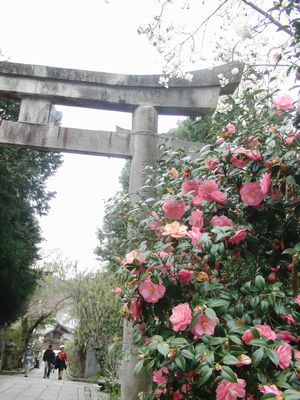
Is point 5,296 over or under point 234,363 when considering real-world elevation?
over

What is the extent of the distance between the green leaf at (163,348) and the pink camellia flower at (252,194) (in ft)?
3.30

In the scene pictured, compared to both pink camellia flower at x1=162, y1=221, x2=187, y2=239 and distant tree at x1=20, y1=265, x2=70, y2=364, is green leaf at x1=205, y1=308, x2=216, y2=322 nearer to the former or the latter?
pink camellia flower at x1=162, y1=221, x2=187, y2=239

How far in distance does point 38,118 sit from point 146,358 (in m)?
4.08

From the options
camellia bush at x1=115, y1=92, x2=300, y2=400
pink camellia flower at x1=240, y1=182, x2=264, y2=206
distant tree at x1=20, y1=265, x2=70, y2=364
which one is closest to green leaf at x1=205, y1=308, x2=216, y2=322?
camellia bush at x1=115, y1=92, x2=300, y2=400

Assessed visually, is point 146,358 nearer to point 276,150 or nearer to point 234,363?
point 234,363

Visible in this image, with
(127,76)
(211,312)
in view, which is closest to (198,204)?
(211,312)

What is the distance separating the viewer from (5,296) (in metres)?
14.1

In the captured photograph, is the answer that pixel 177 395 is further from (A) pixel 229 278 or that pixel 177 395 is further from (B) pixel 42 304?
(B) pixel 42 304

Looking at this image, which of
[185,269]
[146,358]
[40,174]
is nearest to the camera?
[146,358]

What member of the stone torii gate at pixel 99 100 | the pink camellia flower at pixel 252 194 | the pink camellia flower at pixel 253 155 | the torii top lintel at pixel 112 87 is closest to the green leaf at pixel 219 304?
the pink camellia flower at pixel 252 194

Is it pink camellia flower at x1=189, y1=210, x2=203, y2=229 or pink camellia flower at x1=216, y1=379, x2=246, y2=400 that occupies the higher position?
pink camellia flower at x1=189, y1=210, x2=203, y2=229

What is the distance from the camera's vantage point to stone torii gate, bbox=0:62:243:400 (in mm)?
5277

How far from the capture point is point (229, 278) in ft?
9.21

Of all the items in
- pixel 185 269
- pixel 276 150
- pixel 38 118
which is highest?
pixel 38 118
